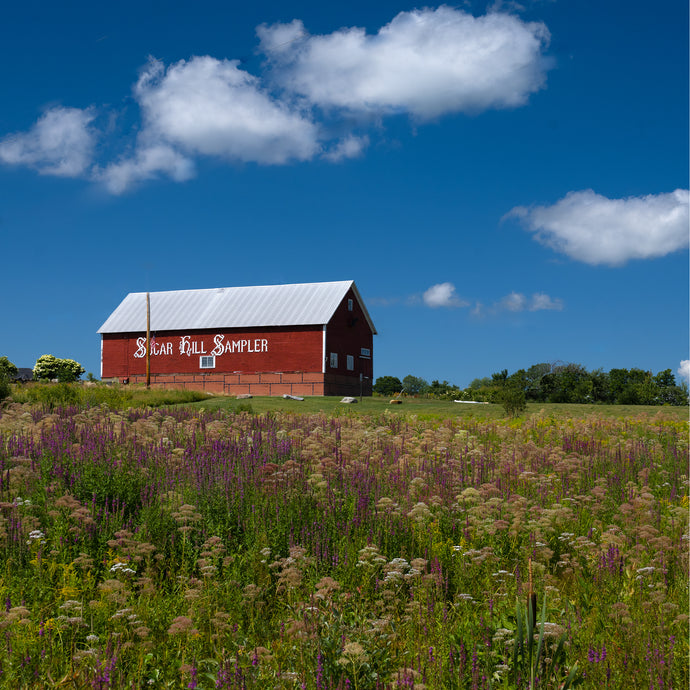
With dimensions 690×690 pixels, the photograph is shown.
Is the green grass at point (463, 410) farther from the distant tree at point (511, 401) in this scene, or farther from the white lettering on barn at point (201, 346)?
the white lettering on barn at point (201, 346)

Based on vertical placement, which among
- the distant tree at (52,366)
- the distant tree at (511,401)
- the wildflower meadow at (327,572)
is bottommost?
the wildflower meadow at (327,572)

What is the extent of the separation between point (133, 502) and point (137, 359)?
148ft

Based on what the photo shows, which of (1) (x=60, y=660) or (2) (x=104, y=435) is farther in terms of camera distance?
(2) (x=104, y=435)

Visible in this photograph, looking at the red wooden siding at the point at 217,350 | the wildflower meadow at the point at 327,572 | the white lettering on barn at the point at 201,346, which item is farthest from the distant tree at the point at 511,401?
the white lettering on barn at the point at 201,346

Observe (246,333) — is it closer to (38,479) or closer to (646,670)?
(38,479)

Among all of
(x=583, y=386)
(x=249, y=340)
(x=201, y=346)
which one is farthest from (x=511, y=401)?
(x=583, y=386)

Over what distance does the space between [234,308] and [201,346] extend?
3703 mm

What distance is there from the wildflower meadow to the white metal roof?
36.6 metres

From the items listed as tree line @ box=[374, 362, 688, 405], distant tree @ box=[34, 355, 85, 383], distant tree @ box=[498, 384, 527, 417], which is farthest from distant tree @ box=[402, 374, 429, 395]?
distant tree @ box=[498, 384, 527, 417]

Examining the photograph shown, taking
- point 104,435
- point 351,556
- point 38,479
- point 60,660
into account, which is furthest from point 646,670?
point 104,435

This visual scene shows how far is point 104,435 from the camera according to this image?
8.09m

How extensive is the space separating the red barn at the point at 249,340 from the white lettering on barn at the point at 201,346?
72 millimetres

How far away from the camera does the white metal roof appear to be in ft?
146

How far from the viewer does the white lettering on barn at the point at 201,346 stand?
1767 inches
